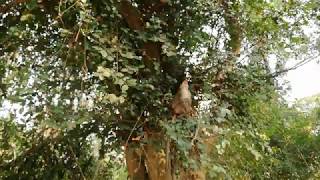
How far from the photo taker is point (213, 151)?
9.51ft

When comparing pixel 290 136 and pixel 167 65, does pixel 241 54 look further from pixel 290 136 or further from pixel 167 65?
pixel 290 136

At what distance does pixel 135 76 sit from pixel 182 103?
1.08ft

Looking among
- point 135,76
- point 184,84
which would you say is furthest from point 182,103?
point 135,76

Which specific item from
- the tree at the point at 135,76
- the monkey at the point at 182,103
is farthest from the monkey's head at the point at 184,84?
the tree at the point at 135,76

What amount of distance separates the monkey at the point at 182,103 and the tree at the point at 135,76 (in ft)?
0.19

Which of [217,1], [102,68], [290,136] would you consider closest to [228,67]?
[217,1]

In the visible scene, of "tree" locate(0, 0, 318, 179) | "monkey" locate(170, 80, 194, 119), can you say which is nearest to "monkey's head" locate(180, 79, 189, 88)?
"monkey" locate(170, 80, 194, 119)

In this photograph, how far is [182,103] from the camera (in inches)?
111

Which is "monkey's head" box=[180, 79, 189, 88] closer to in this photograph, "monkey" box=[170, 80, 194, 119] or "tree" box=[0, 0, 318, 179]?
"monkey" box=[170, 80, 194, 119]

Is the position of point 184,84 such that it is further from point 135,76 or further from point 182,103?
point 135,76

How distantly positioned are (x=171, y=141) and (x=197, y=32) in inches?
29.1

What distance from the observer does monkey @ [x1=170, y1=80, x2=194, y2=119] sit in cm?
280

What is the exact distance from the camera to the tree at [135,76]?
259 cm

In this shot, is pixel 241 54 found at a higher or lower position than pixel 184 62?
higher
